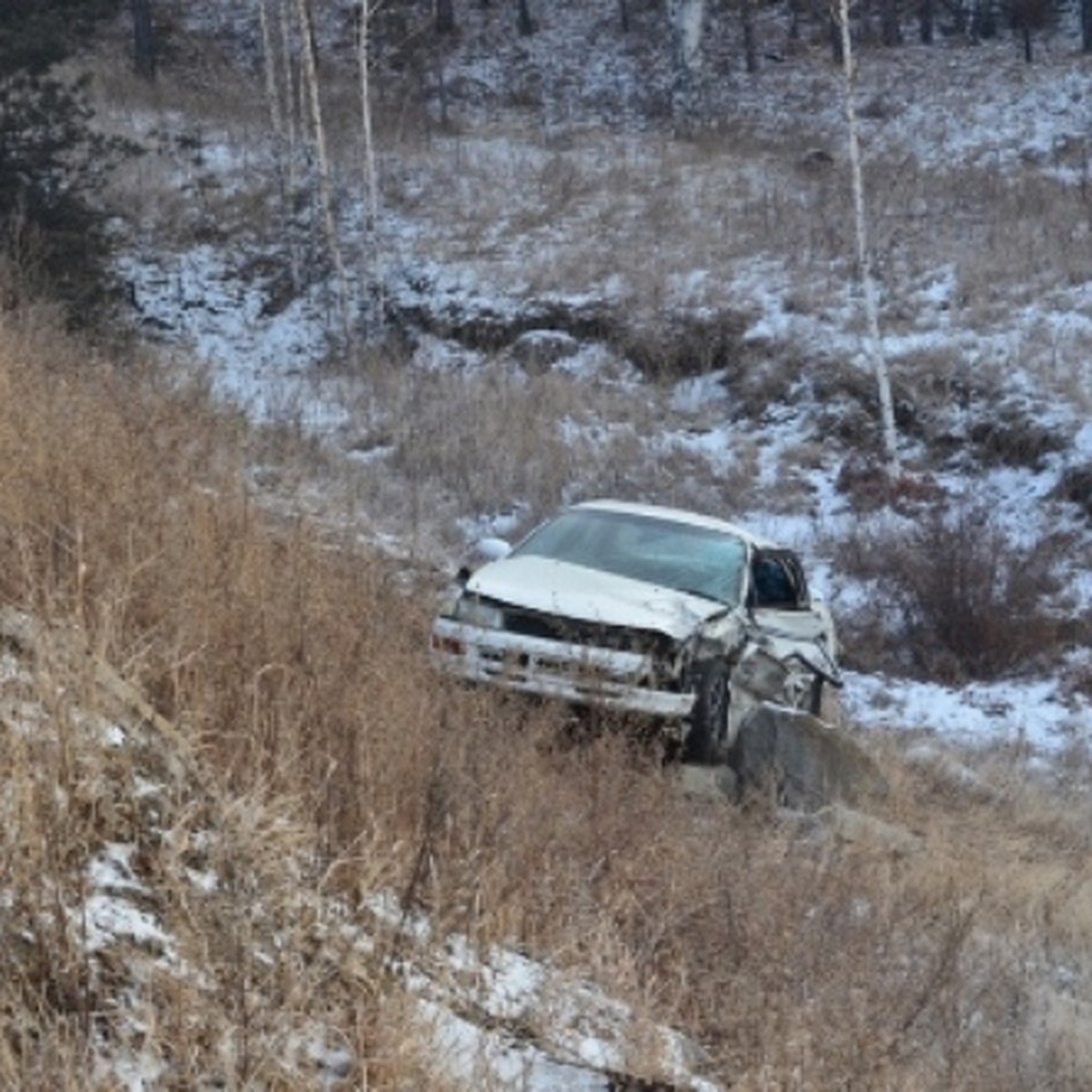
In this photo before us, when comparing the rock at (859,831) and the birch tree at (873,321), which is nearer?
the rock at (859,831)

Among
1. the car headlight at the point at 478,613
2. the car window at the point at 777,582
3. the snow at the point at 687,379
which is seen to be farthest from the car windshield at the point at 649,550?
the snow at the point at 687,379

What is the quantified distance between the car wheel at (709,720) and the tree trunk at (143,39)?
28182 millimetres

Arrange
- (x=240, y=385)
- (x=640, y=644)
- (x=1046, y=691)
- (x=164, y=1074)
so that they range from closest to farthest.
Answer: (x=164, y=1074)
(x=640, y=644)
(x=1046, y=691)
(x=240, y=385)

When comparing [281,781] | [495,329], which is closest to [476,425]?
[495,329]

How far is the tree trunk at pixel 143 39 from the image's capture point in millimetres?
31281

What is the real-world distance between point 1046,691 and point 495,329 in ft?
35.7

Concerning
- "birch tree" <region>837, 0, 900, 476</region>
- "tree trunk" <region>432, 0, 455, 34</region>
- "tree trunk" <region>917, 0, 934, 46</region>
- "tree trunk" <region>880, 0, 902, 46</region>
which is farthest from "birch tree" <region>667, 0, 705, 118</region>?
"birch tree" <region>837, 0, 900, 476</region>

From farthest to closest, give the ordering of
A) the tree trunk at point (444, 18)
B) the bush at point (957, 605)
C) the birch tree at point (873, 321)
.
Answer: the tree trunk at point (444, 18), the birch tree at point (873, 321), the bush at point (957, 605)

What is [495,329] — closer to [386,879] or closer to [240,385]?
[240,385]

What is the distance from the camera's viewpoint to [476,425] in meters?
16.6

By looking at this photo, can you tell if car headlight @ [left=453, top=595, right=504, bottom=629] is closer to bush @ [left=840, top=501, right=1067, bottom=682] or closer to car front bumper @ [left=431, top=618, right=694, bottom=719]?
car front bumper @ [left=431, top=618, right=694, bottom=719]

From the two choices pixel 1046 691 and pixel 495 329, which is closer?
pixel 1046 691

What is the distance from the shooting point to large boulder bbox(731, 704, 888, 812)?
686 cm

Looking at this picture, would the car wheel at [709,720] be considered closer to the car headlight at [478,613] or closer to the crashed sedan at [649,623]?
the crashed sedan at [649,623]
